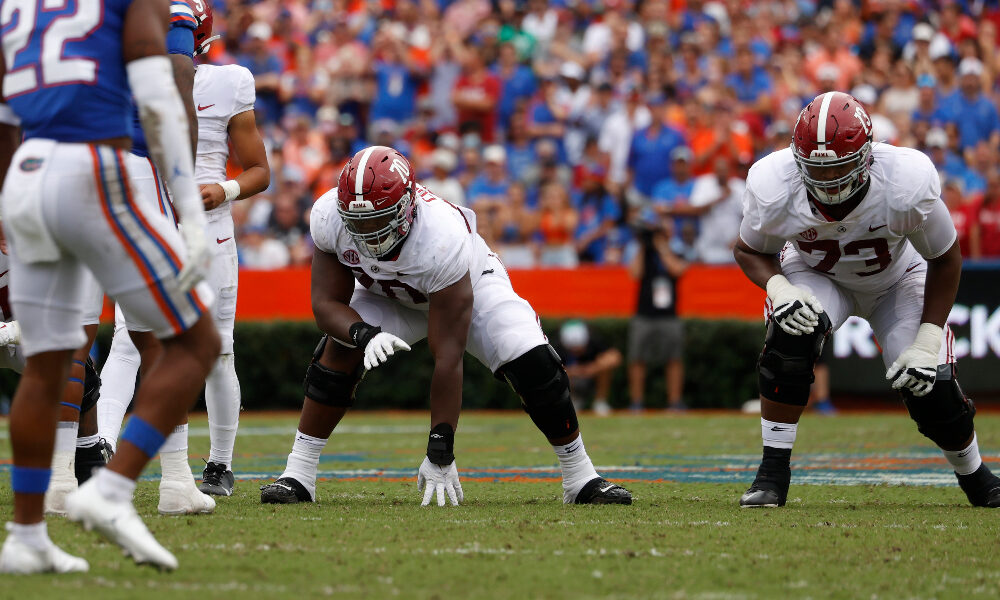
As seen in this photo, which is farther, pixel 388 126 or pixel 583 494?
pixel 388 126

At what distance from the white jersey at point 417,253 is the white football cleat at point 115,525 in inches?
76.8

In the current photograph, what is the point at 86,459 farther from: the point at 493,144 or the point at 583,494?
the point at 493,144

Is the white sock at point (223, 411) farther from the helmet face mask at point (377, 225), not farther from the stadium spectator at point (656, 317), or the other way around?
the stadium spectator at point (656, 317)

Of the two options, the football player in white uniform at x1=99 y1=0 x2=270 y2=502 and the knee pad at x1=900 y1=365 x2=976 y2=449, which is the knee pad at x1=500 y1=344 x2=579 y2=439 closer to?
the football player in white uniform at x1=99 y1=0 x2=270 y2=502

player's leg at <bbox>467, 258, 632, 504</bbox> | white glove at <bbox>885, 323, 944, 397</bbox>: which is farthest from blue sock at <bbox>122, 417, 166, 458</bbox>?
white glove at <bbox>885, 323, 944, 397</bbox>

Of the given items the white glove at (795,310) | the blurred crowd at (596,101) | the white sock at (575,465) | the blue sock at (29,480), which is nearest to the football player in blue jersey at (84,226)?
the blue sock at (29,480)

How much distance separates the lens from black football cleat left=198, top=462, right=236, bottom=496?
5.50 m

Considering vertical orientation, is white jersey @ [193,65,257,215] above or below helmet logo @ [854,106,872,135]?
below

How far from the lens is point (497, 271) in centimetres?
569

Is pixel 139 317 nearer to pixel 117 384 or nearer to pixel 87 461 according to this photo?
pixel 87 461

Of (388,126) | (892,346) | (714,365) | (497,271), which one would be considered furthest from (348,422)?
(892,346)

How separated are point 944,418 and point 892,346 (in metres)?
0.36

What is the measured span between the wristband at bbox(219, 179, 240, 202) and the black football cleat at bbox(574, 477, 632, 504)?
6.12 feet

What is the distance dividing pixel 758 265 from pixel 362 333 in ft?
5.40
